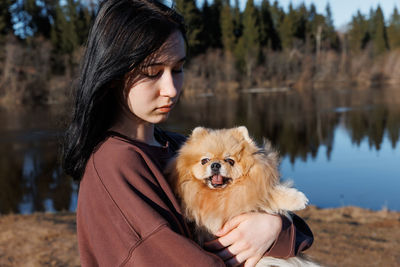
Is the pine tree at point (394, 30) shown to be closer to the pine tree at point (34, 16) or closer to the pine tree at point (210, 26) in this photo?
the pine tree at point (210, 26)

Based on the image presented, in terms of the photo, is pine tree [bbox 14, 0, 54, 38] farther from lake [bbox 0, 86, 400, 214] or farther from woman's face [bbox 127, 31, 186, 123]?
woman's face [bbox 127, 31, 186, 123]

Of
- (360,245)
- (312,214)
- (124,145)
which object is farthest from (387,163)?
(124,145)

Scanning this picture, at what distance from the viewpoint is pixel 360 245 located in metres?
6.17

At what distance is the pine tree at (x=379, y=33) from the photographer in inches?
1991

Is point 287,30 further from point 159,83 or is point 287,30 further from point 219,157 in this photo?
point 159,83

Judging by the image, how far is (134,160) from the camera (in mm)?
1365

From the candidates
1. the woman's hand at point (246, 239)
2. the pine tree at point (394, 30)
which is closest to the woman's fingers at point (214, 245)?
the woman's hand at point (246, 239)

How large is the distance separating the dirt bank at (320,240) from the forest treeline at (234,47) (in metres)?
20.2

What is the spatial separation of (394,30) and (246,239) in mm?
60749

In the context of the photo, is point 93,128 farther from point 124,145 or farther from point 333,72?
point 333,72

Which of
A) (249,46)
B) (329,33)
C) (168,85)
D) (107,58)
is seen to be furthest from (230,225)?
(329,33)

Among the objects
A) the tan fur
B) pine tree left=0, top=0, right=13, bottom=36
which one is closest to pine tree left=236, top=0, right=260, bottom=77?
pine tree left=0, top=0, right=13, bottom=36

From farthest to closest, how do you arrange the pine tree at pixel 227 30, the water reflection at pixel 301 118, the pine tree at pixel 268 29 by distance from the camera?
the pine tree at pixel 268 29, the pine tree at pixel 227 30, the water reflection at pixel 301 118

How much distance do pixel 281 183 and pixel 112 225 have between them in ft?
3.33
